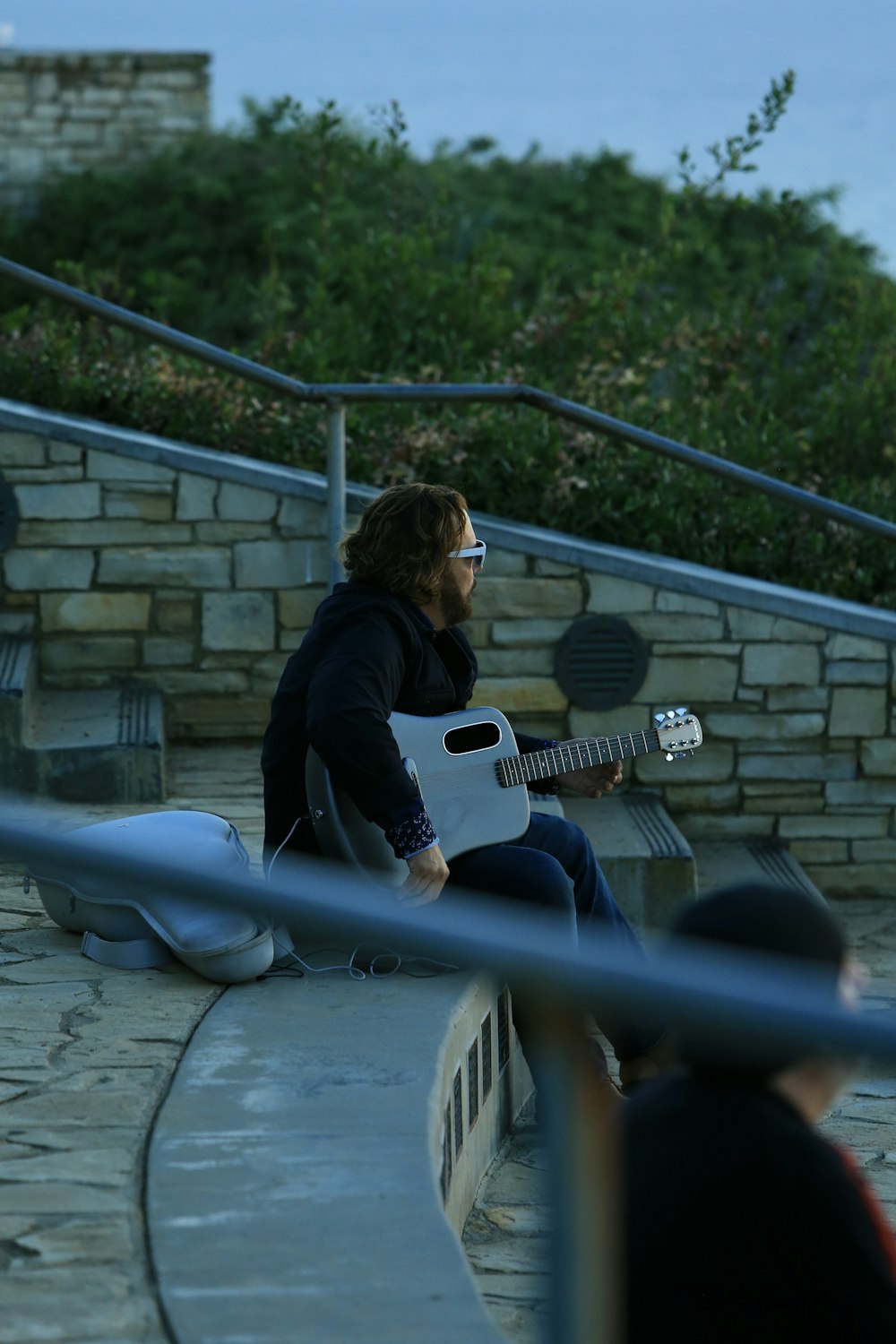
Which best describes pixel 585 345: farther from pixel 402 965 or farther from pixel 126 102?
pixel 126 102

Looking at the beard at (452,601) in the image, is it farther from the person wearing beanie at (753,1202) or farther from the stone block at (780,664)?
the stone block at (780,664)

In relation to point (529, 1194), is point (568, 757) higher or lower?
higher

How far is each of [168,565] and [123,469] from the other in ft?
1.25

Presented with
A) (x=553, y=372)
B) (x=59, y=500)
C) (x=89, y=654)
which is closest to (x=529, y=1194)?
(x=89, y=654)

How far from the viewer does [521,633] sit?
571 centimetres

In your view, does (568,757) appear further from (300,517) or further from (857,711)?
(857,711)

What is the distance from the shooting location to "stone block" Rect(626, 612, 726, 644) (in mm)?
5695

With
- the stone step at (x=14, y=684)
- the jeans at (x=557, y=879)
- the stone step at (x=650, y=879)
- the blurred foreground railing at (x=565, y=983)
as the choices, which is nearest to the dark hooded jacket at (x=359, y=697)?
the jeans at (x=557, y=879)

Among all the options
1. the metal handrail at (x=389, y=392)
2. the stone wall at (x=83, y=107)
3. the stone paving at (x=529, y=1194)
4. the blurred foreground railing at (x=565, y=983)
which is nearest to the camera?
the blurred foreground railing at (x=565, y=983)

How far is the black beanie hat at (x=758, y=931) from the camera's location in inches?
61.1

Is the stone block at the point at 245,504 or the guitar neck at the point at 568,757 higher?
the stone block at the point at 245,504

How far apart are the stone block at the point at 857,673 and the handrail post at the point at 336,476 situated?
1827mm

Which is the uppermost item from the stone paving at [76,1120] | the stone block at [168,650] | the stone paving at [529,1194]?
the stone block at [168,650]

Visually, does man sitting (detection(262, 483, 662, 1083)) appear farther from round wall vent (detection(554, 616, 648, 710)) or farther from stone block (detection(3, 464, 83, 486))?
stone block (detection(3, 464, 83, 486))
